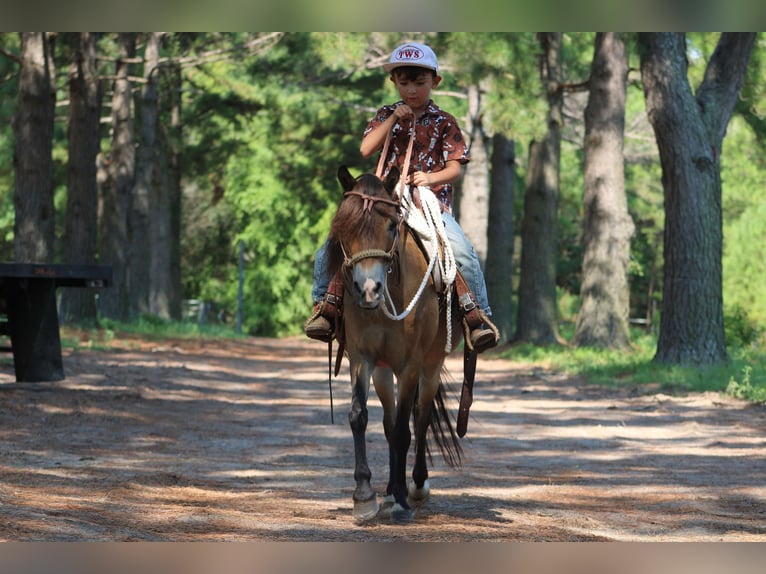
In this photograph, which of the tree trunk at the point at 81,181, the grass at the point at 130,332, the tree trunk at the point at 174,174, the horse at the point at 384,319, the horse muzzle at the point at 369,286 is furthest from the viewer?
the tree trunk at the point at 174,174

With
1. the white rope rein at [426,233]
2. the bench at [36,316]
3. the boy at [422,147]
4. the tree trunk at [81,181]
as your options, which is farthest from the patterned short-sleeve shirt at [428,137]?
the tree trunk at [81,181]

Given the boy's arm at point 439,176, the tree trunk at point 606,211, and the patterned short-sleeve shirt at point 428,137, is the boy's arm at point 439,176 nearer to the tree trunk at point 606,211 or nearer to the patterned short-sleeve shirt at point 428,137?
the patterned short-sleeve shirt at point 428,137

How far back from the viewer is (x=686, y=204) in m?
20.2

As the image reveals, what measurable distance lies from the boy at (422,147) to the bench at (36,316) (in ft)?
20.8

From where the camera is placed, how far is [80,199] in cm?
2831

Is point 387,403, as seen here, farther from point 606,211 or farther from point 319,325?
point 606,211

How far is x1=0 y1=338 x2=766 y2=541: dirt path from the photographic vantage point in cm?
773

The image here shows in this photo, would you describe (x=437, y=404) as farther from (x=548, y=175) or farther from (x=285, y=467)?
(x=548, y=175)

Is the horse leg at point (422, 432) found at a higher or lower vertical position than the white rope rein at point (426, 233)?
lower

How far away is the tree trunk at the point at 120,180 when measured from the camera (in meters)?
34.1

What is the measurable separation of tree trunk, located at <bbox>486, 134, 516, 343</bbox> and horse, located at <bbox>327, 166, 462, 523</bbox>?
77.2 ft

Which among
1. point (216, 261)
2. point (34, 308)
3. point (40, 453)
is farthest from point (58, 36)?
point (216, 261)

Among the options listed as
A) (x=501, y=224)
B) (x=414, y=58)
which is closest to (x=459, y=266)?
(x=414, y=58)

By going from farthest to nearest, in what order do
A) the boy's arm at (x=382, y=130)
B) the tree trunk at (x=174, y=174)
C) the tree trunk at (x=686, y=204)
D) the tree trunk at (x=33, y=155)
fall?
the tree trunk at (x=174, y=174)
the tree trunk at (x=33, y=155)
the tree trunk at (x=686, y=204)
the boy's arm at (x=382, y=130)
